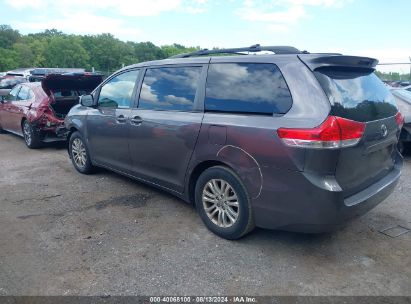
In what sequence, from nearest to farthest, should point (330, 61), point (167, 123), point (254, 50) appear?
point (330, 61)
point (254, 50)
point (167, 123)

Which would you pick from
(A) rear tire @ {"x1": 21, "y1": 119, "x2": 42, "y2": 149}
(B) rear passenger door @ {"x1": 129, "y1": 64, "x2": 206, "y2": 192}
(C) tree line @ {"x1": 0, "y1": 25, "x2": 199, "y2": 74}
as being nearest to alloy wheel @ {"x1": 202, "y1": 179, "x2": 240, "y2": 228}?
(B) rear passenger door @ {"x1": 129, "y1": 64, "x2": 206, "y2": 192}

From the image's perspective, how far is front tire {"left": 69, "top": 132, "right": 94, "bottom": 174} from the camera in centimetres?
588

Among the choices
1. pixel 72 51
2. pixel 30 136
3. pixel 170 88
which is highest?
pixel 170 88

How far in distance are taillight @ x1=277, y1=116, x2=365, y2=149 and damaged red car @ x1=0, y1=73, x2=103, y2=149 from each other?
6.16 meters

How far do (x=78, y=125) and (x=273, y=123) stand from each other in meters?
3.81

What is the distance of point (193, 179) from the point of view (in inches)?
157

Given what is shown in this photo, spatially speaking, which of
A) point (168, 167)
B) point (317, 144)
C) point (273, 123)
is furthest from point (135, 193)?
point (317, 144)

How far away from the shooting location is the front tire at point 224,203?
345cm

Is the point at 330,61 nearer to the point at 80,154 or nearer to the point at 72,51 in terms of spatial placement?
the point at 80,154

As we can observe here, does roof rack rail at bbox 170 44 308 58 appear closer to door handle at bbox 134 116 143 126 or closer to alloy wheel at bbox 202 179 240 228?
door handle at bbox 134 116 143 126

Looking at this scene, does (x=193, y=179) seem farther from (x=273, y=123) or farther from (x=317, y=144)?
(x=317, y=144)

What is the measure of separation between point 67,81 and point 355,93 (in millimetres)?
6517

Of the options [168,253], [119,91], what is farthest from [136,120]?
[168,253]

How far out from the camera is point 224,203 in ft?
12.0
